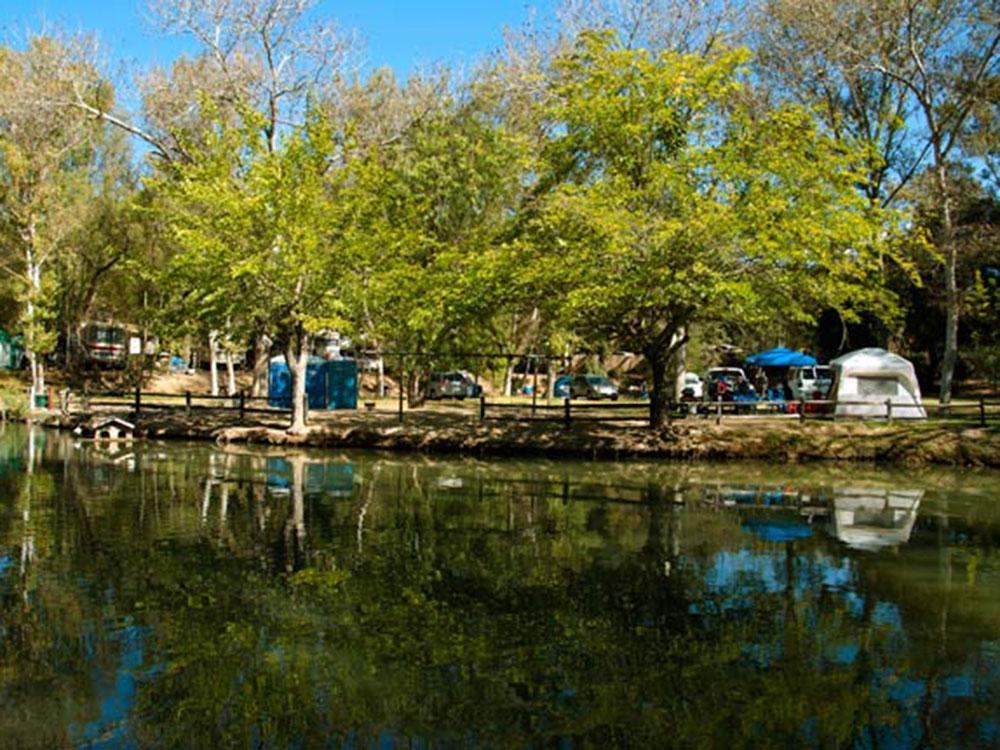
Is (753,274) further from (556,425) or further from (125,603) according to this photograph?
(125,603)

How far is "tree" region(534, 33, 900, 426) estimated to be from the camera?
74.4 ft

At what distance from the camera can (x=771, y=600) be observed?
10.6 meters

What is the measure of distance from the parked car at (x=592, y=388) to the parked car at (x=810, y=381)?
878cm

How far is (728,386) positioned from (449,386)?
14382mm

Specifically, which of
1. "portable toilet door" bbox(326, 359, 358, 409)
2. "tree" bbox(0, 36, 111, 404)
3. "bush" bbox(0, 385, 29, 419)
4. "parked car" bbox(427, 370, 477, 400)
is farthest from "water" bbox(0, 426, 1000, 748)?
"parked car" bbox(427, 370, 477, 400)

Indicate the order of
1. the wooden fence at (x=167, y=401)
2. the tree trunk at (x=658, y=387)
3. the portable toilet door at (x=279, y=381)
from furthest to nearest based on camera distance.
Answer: the portable toilet door at (x=279, y=381) < the wooden fence at (x=167, y=401) < the tree trunk at (x=658, y=387)

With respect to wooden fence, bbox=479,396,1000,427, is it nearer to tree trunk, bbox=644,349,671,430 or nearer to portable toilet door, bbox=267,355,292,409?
tree trunk, bbox=644,349,671,430

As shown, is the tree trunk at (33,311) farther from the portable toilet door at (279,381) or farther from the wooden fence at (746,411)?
the wooden fence at (746,411)

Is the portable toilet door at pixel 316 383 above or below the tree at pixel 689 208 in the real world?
below

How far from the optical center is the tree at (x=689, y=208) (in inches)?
893

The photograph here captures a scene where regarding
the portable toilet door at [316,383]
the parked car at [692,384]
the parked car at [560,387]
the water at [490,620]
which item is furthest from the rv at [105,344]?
the water at [490,620]

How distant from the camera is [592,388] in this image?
46219 mm

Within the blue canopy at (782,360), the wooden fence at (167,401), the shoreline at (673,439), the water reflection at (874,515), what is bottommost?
the water reflection at (874,515)

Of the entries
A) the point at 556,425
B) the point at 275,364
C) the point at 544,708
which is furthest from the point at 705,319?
the point at 544,708
